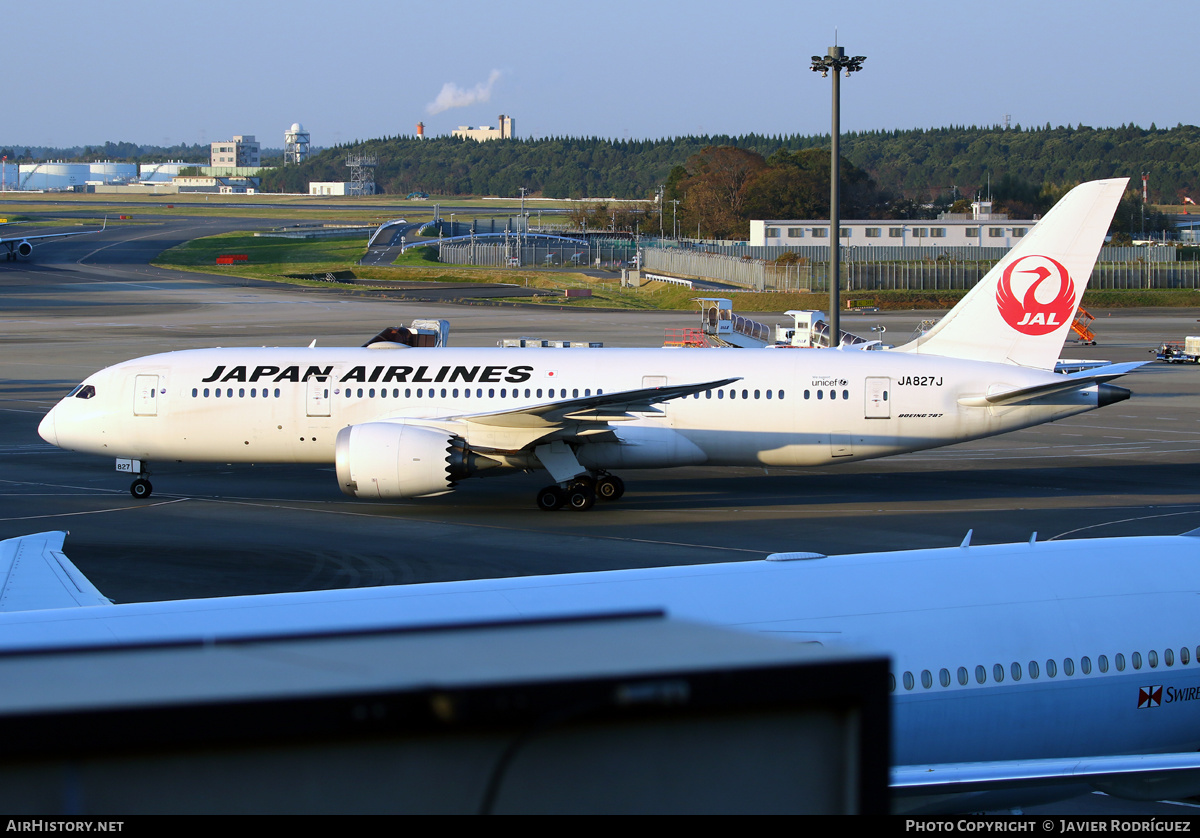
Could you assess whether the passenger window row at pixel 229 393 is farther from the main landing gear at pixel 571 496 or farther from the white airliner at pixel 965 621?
the white airliner at pixel 965 621

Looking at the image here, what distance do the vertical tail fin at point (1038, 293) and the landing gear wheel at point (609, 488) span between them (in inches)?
→ 345

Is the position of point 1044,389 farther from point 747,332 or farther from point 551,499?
point 747,332

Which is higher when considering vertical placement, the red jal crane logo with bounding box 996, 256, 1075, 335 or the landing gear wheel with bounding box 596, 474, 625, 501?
the red jal crane logo with bounding box 996, 256, 1075, 335

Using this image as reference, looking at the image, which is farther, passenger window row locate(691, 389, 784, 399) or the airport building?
the airport building

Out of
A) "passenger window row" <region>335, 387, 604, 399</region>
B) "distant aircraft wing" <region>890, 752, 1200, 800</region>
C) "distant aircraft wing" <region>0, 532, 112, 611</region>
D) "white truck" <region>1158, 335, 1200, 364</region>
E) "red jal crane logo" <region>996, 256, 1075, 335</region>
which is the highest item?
"red jal crane logo" <region>996, 256, 1075, 335</region>

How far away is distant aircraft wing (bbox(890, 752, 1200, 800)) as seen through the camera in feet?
28.2

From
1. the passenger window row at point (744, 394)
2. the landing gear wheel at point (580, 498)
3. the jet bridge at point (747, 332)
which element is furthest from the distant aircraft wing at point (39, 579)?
the jet bridge at point (747, 332)

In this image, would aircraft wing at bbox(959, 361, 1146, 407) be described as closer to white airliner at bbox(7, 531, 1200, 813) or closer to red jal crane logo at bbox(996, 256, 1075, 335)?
red jal crane logo at bbox(996, 256, 1075, 335)

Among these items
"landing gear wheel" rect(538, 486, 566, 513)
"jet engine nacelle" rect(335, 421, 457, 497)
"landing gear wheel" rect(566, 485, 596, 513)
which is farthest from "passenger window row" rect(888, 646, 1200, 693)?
"landing gear wheel" rect(538, 486, 566, 513)

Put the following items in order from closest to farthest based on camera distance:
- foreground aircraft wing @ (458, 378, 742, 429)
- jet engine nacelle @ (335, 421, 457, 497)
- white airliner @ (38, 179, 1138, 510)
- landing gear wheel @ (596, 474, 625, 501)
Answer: jet engine nacelle @ (335, 421, 457, 497)
foreground aircraft wing @ (458, 378, 742, 429)
white airliner @ (38, 179, 1138, 510)
landing gear wheel @ (596, 474, 625, 501)

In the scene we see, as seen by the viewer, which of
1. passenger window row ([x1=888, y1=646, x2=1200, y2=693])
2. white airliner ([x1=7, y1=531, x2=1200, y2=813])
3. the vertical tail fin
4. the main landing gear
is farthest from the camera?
the vertical tail fin

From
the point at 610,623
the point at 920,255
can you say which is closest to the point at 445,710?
the point at 610,623

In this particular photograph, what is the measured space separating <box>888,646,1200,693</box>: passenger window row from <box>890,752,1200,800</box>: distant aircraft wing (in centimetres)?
131

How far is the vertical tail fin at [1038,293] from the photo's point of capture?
2917 centimetres
